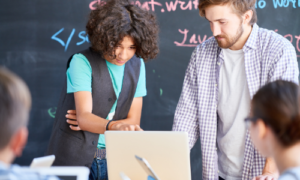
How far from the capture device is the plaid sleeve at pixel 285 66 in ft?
4.63

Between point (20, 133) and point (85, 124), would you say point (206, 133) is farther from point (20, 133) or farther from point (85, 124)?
point (20, 133)

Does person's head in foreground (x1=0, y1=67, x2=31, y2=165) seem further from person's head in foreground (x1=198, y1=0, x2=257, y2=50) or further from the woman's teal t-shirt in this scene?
person's head in foreground (x1=198, y1=0, x2=257, y2=50)

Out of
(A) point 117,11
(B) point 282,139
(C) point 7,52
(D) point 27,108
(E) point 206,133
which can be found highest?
(A) point 117,11

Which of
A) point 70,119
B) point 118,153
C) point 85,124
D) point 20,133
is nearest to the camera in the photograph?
point 20,133

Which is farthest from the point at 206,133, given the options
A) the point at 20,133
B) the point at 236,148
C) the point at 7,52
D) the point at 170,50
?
the point at 7,52

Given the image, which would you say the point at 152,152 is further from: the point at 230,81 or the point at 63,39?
the point at 63,39

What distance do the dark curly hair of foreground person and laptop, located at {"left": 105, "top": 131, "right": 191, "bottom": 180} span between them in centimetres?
55

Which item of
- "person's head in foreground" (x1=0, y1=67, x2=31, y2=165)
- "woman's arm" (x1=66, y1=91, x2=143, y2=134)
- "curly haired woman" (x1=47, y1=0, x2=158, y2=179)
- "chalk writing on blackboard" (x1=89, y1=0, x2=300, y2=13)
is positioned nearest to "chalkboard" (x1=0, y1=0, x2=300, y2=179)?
"chalk writing on blackboard" (x1=89, y1=0, x2=300, y2=13)

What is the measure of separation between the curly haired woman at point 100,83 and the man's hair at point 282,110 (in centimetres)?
82

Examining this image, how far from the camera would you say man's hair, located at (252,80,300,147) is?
854 mm

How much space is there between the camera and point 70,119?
1649 millimetres

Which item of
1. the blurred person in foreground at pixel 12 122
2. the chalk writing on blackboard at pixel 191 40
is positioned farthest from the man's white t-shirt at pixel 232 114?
the blurred person in foreground at pixel 12 122

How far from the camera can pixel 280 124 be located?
862 mm

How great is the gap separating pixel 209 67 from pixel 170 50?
0.69 metres
